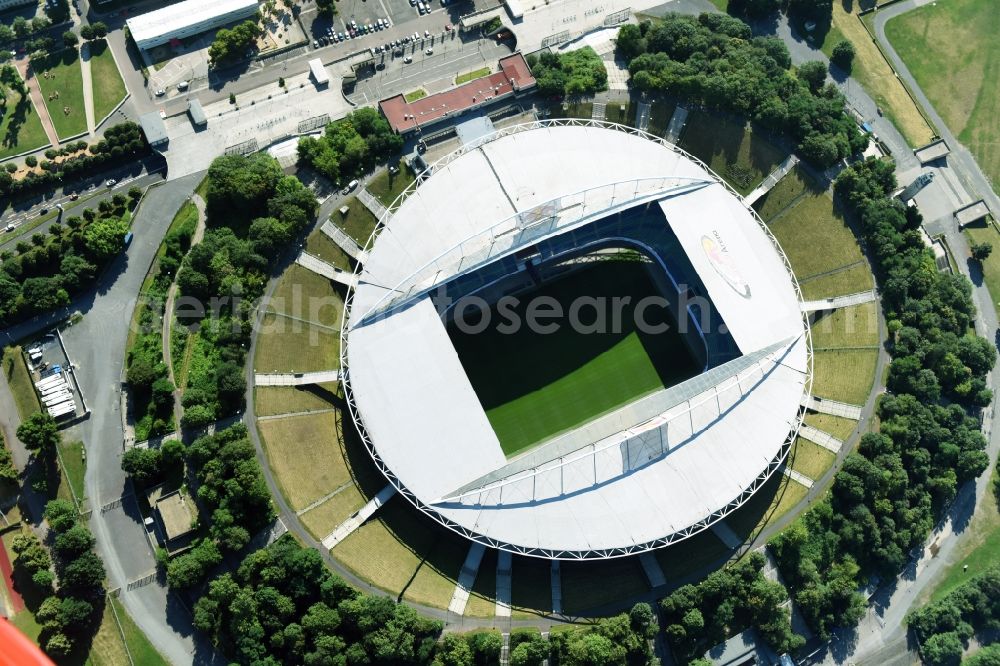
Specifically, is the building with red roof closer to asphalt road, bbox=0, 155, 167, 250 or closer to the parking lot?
the parking lot

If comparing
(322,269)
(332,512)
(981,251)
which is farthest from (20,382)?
(981,251)

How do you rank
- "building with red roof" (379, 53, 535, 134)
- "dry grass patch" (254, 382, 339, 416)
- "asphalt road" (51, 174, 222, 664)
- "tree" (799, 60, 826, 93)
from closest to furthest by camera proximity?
"asphalt road" (51, 174, 222, 664) → "dry grass patch" (254, 382, 339, 416) → "building with red roof" (379, 53, 535, 134) → "tree" (799, 60, 826, 93)

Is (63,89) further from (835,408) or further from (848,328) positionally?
(835,408)

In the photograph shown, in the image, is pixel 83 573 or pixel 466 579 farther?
pixel 466 579

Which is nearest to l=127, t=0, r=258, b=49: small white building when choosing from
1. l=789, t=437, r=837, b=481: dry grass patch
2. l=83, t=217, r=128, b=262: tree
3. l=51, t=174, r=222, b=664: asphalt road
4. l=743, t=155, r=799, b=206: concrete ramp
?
l=51, t=174, r=222, b=664: asphalt road

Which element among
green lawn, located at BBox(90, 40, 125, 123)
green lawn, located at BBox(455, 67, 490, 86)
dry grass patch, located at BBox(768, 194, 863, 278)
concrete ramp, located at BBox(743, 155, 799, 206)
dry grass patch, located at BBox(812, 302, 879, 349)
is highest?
green lawn, located at BBox(90, 40, 125, 123)

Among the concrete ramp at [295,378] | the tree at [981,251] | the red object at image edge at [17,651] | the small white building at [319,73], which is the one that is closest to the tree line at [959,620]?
the tree at [981,251]
